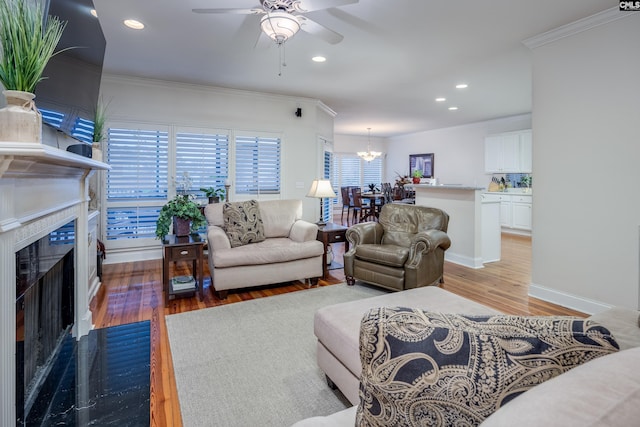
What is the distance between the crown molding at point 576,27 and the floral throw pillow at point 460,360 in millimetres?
3516

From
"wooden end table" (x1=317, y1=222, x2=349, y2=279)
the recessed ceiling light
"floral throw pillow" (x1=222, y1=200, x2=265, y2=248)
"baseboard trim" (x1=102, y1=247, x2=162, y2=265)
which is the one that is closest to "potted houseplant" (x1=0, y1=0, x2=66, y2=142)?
the recessed ceiling light

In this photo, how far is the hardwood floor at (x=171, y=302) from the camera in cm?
206

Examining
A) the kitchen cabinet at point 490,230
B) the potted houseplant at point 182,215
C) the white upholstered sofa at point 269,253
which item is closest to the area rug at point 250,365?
the white upholstered sofa at point 269,253

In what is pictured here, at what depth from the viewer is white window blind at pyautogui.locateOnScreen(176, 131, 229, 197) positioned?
5156 mm

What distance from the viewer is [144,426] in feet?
5.30

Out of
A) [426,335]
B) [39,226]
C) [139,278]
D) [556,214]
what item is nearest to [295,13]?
[39,226]

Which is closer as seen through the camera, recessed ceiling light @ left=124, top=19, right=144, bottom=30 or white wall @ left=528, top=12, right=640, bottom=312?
white wall @ left=528, top=12, right=640, bottom=312

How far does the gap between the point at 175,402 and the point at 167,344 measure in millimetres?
746

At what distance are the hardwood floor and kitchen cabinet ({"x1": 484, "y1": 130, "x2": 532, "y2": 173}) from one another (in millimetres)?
3187

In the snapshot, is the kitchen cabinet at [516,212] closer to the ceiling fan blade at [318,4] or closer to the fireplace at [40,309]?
the ceiling fan blade at [318,4]

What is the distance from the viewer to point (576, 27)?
3.10m

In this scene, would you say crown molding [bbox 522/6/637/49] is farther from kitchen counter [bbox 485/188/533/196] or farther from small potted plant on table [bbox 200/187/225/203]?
kitchen counter [bbox 485/188/533/196]

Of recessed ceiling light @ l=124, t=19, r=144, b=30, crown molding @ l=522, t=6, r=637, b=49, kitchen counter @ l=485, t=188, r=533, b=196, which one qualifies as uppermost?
recessed ceiling light @ l=124, t=19, r=144, b=30

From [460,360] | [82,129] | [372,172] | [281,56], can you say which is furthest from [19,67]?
[372,172]
